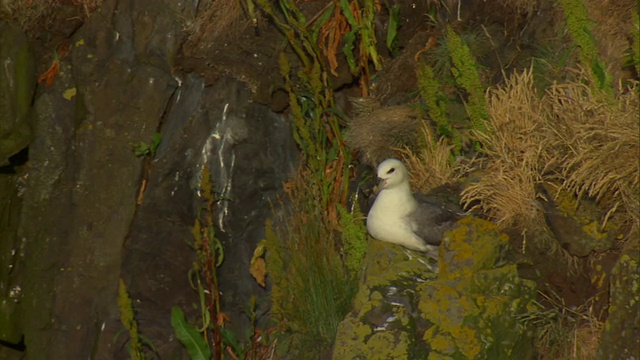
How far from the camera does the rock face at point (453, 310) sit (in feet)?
20.6

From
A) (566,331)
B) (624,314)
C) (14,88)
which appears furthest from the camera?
(14,88)

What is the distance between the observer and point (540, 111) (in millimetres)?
7348

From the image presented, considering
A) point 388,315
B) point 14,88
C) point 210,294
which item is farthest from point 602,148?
point 14,88

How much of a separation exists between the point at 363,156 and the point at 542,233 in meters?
1.99

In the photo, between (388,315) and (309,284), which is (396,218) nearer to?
(388,315)

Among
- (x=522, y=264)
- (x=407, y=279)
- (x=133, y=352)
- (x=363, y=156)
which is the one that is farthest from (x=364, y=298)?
(x=363, y=156)

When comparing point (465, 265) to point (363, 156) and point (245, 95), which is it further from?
point (245, 95)

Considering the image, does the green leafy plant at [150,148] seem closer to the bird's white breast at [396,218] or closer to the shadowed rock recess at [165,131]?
the shadowed rock recess at [165,131]

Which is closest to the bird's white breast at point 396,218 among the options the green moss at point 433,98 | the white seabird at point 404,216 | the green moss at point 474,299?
the white seabird at point 404,216

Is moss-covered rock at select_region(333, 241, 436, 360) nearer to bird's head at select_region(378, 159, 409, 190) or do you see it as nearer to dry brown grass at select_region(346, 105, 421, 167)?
bird's head at select_region(378, 159, 409, 190)

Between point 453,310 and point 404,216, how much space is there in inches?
31.5

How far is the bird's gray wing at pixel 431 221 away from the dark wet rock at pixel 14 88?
4.07m

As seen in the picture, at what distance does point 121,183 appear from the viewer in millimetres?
9375

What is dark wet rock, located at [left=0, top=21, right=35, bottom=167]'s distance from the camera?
9625 mm
